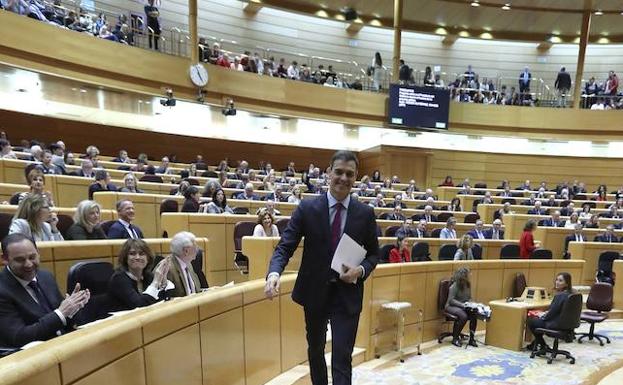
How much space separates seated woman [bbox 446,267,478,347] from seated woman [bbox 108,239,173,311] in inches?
145

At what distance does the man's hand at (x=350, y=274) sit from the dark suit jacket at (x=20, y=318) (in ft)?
4.07

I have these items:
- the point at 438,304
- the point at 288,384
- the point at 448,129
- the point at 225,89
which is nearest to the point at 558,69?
the point at 448,129

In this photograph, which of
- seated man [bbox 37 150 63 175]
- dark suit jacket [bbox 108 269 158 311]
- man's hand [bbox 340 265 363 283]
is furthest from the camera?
seated man [bbox 37 150 63 175]

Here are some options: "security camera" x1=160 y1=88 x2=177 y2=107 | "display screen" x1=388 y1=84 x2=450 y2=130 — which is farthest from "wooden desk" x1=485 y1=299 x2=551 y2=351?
"display screen" x1=388 y1=84 x2=450 y2=130

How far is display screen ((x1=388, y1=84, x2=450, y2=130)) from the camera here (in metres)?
14.8

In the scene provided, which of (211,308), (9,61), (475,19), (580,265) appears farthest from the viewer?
(475,19)

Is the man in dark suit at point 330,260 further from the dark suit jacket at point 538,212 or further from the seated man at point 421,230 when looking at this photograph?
the dark suit jacket at point 538,212

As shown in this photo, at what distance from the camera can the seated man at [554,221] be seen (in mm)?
9632

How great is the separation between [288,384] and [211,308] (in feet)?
3.37

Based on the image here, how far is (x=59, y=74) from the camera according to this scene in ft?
32.2

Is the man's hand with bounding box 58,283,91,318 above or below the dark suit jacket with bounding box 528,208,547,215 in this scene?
above

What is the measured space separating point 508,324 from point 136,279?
4435mm

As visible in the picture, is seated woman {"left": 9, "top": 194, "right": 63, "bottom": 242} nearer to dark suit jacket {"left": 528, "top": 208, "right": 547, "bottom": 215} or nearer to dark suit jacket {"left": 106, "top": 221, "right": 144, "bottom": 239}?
dark suit jacket {"left": 106, "top": 221, "right": 144, "bottom": 239}

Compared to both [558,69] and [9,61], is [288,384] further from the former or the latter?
[558,69]
